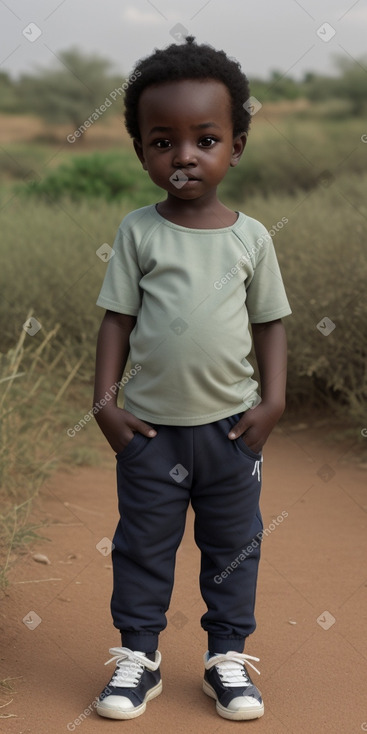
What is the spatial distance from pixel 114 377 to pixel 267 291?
0.44m

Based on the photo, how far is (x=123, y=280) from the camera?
2447 millimetres

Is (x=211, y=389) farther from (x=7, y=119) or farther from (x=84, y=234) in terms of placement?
(x=7, y=119)

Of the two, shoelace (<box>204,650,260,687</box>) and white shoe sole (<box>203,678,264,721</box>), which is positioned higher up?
shoelace (<box>204,650,260,687</box>)

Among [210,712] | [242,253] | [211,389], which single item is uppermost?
[242,253]

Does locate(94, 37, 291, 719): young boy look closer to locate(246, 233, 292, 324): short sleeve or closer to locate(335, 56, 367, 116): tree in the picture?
locate(246, 233, 292, 324): short sleeve

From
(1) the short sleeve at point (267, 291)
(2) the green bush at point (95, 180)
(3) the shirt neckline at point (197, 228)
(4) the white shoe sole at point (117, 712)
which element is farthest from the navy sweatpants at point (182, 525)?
(2) the green bush at point (95, 180)

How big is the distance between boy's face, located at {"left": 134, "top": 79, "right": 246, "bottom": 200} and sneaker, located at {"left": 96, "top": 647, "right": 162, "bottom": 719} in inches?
46.8

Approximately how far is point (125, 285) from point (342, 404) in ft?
11.0

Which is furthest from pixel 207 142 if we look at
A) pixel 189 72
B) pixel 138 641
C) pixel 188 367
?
pixel 138 641

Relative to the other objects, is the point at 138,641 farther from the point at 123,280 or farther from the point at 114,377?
the point at 123,280

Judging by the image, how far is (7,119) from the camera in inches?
1032

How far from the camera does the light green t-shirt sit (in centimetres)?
238

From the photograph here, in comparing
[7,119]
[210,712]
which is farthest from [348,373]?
[7,119]

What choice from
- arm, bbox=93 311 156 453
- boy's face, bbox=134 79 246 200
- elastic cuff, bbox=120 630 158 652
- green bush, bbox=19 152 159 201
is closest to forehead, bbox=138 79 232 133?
boy's face, bbox=134 79 246 200
